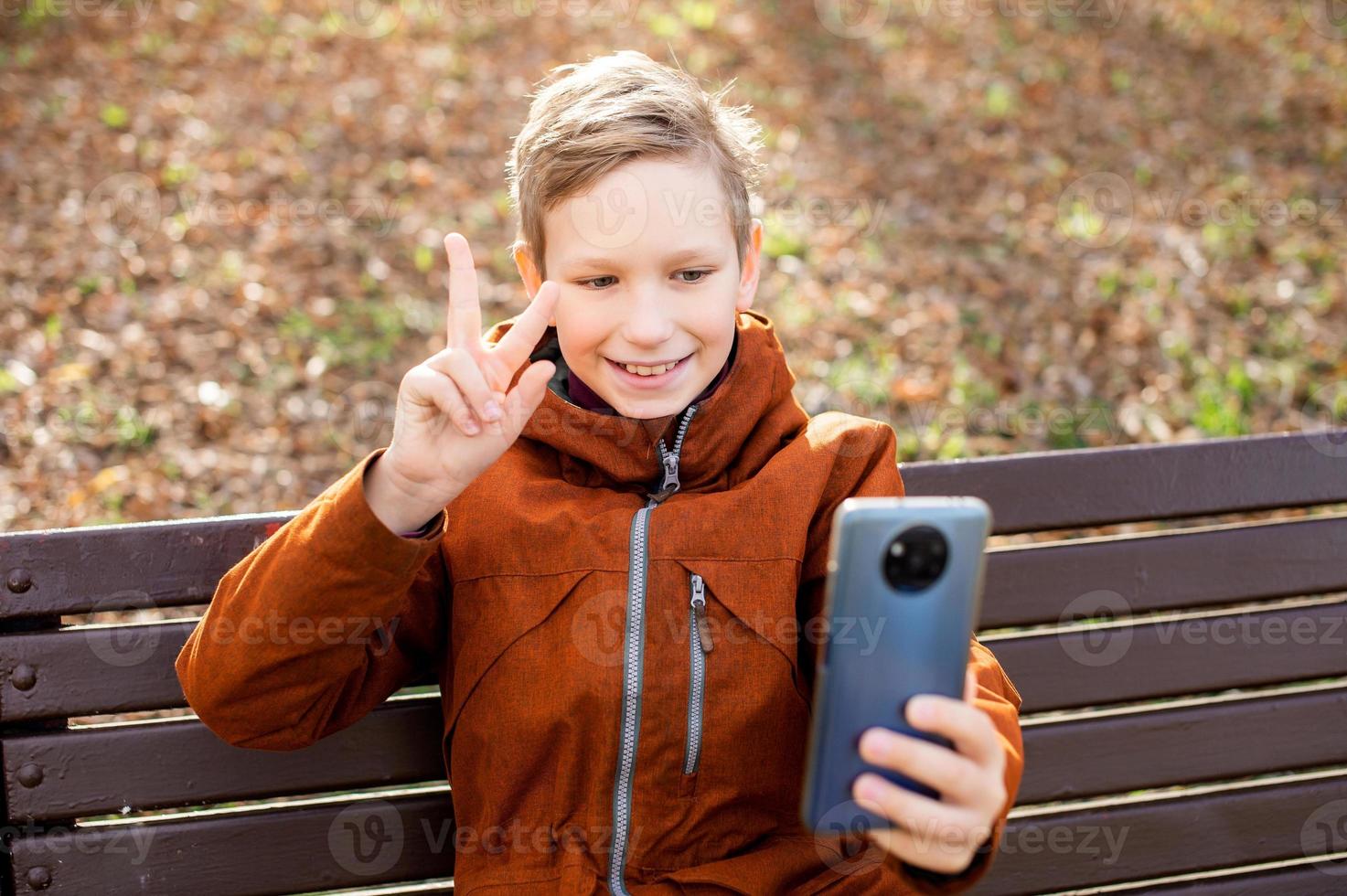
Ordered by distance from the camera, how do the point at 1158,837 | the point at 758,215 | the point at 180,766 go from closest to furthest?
the point at 180,766 → the point at 1158,837 → the point at 758,215

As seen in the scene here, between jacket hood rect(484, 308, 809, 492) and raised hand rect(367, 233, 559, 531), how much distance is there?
32 cm

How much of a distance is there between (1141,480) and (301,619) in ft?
5.64

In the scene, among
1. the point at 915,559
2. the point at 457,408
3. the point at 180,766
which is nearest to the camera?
the point at 915,559

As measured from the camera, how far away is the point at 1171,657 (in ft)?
8.27

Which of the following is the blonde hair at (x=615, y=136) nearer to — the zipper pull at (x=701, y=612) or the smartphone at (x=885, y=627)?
the zipper pull at (x=701, y=612)

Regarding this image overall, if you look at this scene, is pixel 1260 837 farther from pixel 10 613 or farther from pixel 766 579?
pixel 10 613

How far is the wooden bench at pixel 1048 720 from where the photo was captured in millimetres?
2215

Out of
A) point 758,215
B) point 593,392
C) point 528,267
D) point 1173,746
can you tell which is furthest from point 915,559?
point 758,215

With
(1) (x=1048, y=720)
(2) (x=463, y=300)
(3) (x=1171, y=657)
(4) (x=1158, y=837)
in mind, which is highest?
(2) (x=463, y=300)

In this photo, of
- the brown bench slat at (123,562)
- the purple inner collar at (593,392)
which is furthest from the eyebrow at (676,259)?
the brown bench slat at (123,562)

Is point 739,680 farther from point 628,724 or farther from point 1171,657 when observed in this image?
point 1171,657

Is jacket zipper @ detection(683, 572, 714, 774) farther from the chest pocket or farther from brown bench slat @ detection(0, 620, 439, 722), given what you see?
brown bench slat @ detection(0, 620, 439, 722)

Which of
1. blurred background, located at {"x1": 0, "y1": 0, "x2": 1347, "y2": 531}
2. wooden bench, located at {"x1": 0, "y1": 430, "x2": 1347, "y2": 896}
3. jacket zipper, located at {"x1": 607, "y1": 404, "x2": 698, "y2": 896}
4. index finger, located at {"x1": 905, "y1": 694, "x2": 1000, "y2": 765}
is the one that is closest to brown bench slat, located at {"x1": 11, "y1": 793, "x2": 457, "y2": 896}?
wooden bench, located at {"x1": 0, "y1": 430, "x2": 1347, "y2": 896}

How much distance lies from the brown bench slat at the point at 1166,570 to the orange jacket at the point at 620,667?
0.47 meters
